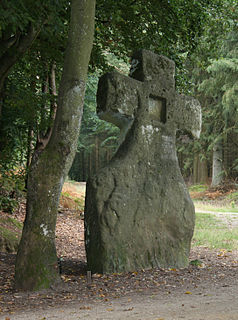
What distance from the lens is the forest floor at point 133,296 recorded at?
400 cm

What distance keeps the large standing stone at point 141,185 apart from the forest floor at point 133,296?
33 centimetres

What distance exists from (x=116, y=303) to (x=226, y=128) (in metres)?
20.3

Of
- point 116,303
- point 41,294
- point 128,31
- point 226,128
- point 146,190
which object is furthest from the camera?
point 226,128

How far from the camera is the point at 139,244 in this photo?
5.98 m

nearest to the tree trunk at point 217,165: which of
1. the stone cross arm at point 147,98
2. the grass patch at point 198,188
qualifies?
the grass patch at point 198,188

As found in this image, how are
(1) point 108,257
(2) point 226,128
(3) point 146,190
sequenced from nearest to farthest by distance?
(1) point 108,257, (3) point 146,190, (2) point 226,128

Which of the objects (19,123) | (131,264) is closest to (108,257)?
(131,264)

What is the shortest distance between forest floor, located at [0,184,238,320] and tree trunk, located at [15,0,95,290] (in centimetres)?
31

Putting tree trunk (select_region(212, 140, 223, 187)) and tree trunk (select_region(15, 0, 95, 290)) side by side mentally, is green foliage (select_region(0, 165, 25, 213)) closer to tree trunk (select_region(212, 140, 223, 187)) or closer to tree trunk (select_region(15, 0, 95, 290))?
tree trunk (select_region(15, 0, 95, 290))

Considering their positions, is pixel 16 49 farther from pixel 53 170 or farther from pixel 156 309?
pixel 156 309

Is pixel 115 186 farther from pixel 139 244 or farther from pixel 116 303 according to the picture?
pixel 116 303

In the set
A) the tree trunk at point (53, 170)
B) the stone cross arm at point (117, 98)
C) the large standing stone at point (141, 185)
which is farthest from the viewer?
the stone cross arm at point (117, 98)

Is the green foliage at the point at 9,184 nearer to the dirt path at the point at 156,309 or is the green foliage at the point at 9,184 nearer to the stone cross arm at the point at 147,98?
the stone cross arm at the point at 147,98

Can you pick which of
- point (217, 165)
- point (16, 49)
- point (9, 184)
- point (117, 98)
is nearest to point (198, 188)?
point (217, 165)
